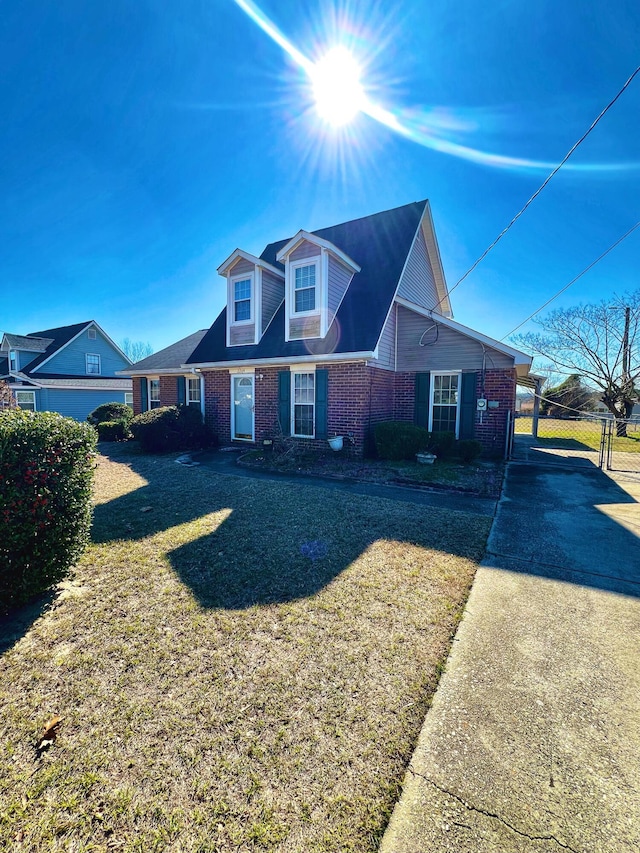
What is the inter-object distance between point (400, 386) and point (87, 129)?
11252 mm

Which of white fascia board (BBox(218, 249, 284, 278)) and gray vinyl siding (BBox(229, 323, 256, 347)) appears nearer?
white fascia board (BBox(218, 249, 284, 278))

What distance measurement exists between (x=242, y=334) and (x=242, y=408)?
104 inches

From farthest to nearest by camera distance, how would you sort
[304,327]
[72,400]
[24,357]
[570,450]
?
[24,357], [72,400], [570,450], [304,327]

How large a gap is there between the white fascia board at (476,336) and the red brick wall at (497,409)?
426mm

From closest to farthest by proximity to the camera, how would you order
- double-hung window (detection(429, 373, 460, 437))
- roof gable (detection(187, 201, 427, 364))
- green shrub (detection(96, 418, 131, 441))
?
roof gable (detection(187, 201, 427, 364)) → double-hung window (detection(429, 373, 460, 437)) → green shrub (detection(96, 418, 131, 441))

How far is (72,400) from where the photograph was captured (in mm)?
24688

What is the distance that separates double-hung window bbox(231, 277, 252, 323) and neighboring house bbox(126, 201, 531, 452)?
0.04 meters

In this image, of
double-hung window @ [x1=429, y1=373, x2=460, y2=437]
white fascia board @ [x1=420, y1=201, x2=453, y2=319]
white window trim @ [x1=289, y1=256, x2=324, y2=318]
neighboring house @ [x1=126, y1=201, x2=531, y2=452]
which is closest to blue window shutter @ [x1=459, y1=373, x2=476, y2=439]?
neighboring house @ [x1=126, y1=201, x2=531, y2=452]

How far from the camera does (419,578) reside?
3.84m

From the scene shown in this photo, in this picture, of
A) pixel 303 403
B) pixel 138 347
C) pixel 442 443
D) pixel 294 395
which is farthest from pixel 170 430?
pixel 138 347

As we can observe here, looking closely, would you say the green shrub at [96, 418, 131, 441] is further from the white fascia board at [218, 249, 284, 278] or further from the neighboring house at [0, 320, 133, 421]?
the neighboring house at [0, 320, 133, 421]

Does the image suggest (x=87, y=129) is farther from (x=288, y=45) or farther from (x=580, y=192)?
(x=580, y=192)

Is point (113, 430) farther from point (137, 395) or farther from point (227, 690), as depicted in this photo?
point (227, 690)

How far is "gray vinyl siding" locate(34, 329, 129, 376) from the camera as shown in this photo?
26.4 metres
